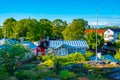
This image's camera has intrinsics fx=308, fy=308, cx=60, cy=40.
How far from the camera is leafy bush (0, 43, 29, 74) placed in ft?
61.9

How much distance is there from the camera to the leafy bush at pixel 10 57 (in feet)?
61.9

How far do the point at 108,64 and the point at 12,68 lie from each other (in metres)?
6.67

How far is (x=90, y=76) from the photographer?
673 inches

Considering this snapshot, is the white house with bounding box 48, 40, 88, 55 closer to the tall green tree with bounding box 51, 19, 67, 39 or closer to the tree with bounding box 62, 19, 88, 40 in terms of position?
the tree with bounding box 62, 19, 88, 40

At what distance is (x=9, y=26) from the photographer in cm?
7594

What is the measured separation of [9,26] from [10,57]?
57749 mm

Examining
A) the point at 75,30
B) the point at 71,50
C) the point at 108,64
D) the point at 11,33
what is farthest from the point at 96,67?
the point at 11,33

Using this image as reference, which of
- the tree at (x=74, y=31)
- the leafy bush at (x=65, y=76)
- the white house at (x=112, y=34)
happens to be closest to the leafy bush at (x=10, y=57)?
the leafy bush at (x=65, y=76)

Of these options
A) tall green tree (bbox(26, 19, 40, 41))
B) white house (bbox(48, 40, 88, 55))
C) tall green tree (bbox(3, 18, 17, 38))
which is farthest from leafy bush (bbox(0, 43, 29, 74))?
tall green tree (bbox(3, 18, 17, 38))

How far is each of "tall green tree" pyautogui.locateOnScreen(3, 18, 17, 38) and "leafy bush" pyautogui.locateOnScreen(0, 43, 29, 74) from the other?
53443 mm

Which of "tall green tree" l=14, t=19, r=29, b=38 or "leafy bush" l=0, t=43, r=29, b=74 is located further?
"tall green tree" l=14, t=19, r=29, b=38

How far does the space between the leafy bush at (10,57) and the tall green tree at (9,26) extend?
175ft

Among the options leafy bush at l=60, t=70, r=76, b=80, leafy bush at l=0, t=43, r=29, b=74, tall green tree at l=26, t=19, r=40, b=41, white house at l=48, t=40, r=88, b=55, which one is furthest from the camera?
tall green tree at l=26, t=19, r=40, b=41

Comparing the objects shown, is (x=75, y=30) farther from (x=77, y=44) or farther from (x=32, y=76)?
(x=32, y=76)
